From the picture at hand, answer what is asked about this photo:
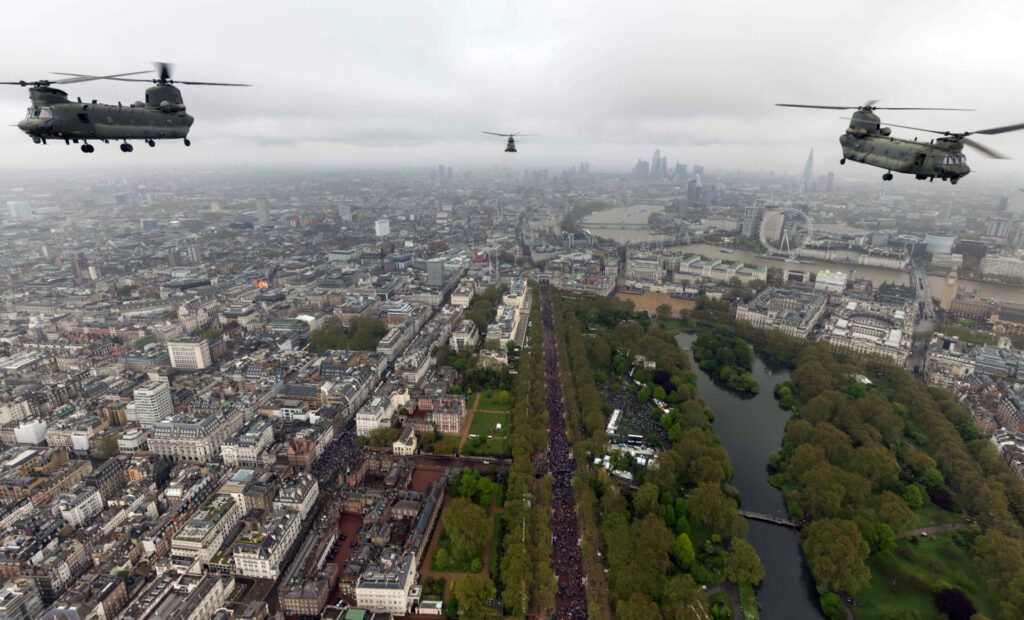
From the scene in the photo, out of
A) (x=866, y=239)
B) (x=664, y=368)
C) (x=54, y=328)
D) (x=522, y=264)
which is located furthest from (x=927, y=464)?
(x=866, y=239)

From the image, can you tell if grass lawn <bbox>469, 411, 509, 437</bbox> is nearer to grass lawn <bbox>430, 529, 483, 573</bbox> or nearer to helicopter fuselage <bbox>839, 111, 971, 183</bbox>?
grass lawn <bbox>430, 529, 483, 573</bbox>

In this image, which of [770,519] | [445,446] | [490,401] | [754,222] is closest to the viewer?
[770,519]

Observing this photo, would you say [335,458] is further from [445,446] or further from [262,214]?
[262,214]

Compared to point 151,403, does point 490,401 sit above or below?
below

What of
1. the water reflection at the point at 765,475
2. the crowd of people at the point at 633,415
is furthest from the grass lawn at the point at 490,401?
the water reflection at the point at 765,475

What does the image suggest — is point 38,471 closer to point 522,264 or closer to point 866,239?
point 522,264

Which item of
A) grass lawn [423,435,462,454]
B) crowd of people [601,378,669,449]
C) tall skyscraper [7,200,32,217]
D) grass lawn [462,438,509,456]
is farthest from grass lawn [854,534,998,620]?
tall skyscraper [7,200,32,217]

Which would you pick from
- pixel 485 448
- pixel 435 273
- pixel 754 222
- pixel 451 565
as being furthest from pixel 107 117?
pixel 754 222
